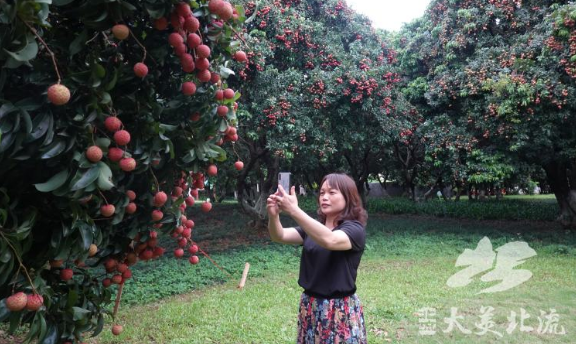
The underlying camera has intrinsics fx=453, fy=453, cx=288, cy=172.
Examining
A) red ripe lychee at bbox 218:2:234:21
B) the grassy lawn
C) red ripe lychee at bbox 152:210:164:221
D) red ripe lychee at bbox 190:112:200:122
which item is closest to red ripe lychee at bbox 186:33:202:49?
red ripe lychee at bbox 218:2:234:21

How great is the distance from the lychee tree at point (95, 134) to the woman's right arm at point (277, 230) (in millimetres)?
400

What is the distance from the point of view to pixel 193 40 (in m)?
1.37

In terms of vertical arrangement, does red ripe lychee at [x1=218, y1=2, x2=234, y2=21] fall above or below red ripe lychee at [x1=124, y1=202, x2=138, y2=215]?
above

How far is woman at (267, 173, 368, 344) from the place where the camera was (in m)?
2.11

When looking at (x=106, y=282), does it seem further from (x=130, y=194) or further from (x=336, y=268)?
(x=336, y=268)

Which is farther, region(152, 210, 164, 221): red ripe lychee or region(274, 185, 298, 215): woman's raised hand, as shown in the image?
region(274, 185, 298, 215): woman's raised hand

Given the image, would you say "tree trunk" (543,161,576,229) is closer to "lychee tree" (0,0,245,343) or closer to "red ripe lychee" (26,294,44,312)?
"lychee tree" (0,0,245,343)

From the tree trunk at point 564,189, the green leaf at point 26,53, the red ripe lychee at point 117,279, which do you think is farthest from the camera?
the tree trunk at point 564,189

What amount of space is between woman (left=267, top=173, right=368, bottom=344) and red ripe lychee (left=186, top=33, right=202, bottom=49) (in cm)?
81

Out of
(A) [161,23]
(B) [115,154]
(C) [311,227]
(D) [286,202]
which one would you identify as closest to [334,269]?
(C) [311,227]

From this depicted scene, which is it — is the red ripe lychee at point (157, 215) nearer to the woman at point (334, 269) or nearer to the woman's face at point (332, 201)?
the woman at point (334, 269)

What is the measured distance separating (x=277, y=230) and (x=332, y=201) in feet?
1.01

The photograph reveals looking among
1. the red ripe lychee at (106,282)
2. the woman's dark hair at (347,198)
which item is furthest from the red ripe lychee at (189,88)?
the woman's dark hair at (347,198)

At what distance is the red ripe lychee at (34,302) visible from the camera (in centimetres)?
120
